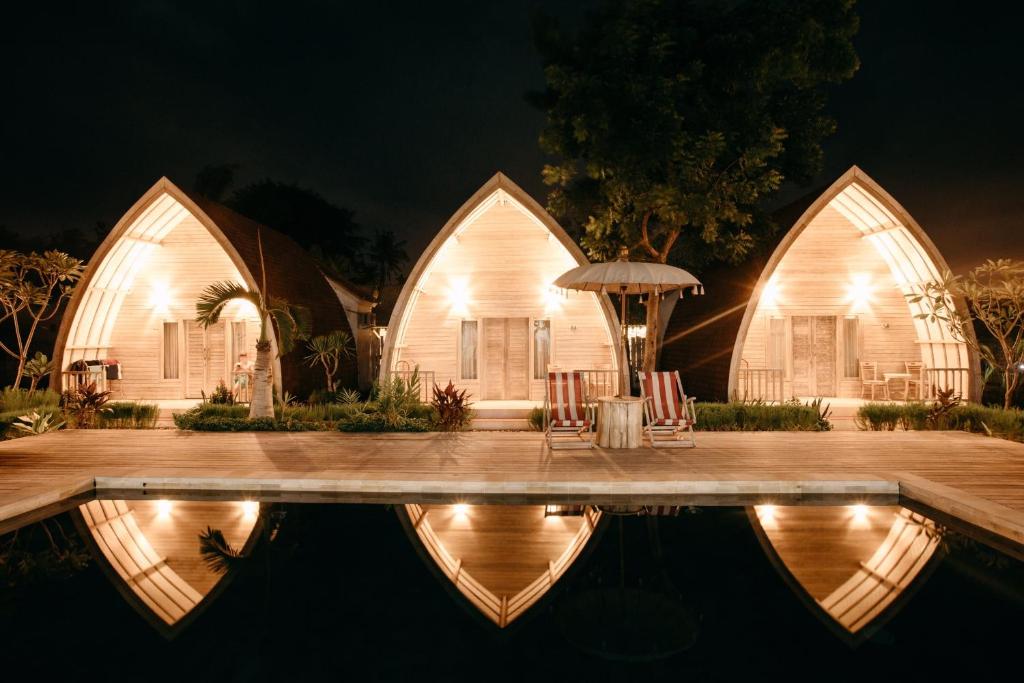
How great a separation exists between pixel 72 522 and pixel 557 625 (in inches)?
180

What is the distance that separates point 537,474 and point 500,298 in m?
7.64

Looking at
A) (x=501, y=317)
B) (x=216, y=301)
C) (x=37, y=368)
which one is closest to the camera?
(x=216, y=301)

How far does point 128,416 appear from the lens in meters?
10.6

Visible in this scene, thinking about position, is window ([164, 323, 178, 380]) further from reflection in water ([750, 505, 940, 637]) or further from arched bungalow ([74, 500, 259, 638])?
reflection in water ([750, 505, 940, 637])

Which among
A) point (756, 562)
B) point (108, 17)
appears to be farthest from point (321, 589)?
point (108, 17)

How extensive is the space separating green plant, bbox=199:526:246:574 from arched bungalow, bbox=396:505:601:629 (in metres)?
1.41

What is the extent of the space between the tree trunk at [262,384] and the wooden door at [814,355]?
36.1ft

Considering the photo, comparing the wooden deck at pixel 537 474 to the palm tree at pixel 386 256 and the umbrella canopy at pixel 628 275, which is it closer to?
the umbrella canopy at pixel 628 275

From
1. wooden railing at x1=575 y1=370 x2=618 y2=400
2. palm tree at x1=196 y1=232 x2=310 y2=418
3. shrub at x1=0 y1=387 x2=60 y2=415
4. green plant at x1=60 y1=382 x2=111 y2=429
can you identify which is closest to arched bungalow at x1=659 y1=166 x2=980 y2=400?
wooden railing at x1=575 y1=370 x2=618 y2=400

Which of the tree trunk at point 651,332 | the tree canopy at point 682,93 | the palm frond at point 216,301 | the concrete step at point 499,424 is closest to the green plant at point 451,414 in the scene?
the concrete step at point 499,424

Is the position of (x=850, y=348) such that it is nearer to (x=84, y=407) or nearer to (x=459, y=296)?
(x=459, y=296)

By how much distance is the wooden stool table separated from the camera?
8352mm

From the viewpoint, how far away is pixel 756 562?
489 centimetres

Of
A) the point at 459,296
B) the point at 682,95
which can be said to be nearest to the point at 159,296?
the point at 459,296
